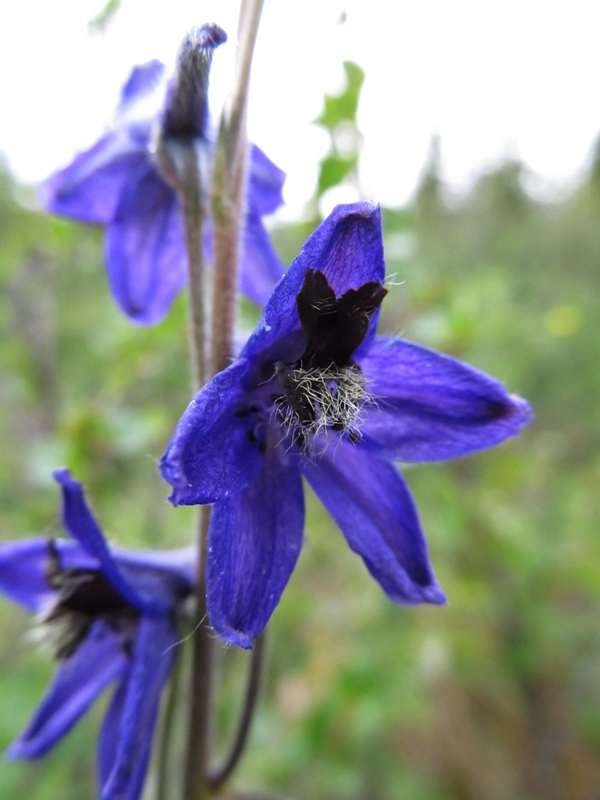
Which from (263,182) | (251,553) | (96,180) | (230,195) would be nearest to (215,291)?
(230,195)

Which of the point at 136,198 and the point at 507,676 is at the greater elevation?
the point at 136,198

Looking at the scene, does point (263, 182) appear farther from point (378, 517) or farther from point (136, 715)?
point (136, 715)

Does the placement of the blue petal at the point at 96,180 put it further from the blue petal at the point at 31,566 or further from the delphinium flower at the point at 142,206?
the blue petal at the point at 31,566

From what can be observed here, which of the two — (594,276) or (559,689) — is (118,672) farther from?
(594,276)

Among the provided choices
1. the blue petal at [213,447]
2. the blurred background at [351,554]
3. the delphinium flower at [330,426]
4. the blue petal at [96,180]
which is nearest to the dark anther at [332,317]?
the delphinium flower at [330,426]

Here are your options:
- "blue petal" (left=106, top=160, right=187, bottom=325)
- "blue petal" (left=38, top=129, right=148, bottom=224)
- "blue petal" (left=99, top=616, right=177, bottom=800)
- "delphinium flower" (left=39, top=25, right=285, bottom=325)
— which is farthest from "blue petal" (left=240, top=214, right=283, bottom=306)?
"blue petal" (left=99, top=616, right=177, bottom=800)

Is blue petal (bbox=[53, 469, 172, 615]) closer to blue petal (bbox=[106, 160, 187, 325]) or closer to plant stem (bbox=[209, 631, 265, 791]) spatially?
plant stem (bbox=[209, 631, 265, 791])

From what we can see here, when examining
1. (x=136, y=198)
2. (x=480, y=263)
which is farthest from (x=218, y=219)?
(x=480, y=263)
